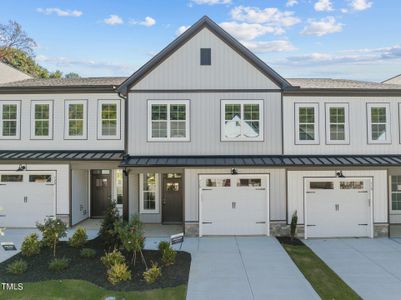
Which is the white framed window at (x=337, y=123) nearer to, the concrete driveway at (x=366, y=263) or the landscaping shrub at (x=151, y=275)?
the concrete driveway at (x=366, y=263)

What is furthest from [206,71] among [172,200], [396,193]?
[396,193]

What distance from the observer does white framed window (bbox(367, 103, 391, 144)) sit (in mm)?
14039

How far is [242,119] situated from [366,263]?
6.87 metres

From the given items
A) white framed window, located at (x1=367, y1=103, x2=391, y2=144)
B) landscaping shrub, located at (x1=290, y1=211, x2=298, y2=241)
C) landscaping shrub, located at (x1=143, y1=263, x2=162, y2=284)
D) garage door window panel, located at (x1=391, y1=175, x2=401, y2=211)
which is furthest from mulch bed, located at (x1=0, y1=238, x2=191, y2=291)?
garage door window panel, located at (x1=391, y1=175, x2=401, y2=211)

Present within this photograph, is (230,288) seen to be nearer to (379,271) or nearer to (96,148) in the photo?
(379,271)

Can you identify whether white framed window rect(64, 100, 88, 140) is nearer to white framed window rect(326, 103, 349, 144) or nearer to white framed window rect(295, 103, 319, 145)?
white framed window rect(295, 103, 319, 145)

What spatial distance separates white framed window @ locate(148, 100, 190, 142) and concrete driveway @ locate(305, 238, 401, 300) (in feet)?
22.2

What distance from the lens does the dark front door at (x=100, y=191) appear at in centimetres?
1667

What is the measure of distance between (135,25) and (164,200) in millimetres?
12278

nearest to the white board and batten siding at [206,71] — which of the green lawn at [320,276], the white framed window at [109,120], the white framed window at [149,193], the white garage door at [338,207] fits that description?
the white framed window at [109,120]

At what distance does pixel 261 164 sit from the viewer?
12.9m

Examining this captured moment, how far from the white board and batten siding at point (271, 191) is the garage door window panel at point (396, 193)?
575 cm

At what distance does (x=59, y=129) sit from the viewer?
14930mm

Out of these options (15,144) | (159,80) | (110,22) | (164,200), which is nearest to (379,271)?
(164,200)
